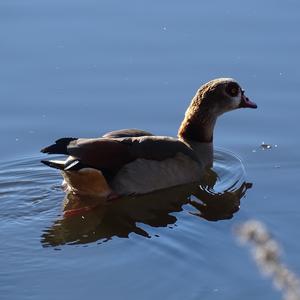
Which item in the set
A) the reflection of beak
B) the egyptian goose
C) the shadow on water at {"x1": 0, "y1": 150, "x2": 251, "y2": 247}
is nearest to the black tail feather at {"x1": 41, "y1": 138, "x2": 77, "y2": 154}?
the egyptian goose

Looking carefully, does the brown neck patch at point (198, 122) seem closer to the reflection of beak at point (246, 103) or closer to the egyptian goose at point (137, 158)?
the egyptian goose at point (137, 158)

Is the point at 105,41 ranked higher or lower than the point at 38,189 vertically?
higher

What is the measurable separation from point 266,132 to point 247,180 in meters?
0.91

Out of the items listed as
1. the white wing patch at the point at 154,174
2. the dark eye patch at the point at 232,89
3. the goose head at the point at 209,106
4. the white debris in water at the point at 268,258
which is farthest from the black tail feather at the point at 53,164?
the white debris in water at the point at 268,258

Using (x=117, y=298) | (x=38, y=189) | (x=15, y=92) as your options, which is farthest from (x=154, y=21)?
(x=117, y=298)

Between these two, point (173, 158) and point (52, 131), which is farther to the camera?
point (52, 131)

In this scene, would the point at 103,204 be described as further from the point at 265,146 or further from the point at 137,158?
the point at 265,146

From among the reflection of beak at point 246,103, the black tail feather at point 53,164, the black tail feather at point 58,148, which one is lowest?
the black tail feather at point 53,164

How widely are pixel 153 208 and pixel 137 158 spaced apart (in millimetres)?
494

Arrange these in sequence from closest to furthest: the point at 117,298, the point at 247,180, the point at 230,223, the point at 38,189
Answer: the point at 117,298 < the point at 230,223 < the point at 38,189 < the point at 247,180

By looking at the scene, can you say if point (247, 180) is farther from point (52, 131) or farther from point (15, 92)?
point (15, 92)

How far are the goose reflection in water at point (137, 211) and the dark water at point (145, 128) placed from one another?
0.06 feet

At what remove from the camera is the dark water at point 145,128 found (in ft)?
17.9

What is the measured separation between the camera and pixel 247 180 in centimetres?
764
